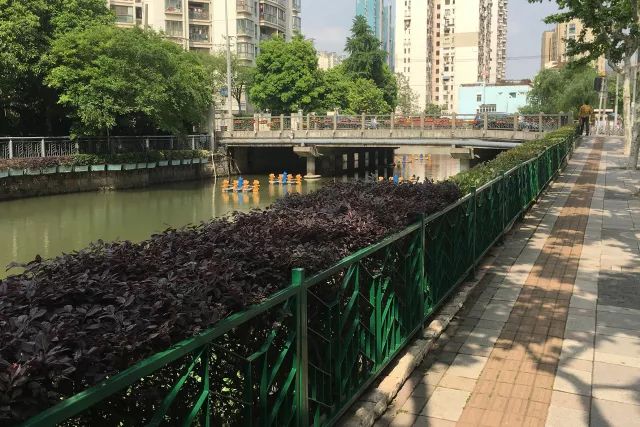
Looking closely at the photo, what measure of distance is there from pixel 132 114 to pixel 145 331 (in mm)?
31314

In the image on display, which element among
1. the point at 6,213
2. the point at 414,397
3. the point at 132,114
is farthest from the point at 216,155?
the point at 414,397

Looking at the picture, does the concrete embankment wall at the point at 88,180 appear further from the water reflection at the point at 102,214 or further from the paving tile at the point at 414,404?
the paving tile at the point at 414,404

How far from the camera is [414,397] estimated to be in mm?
3939

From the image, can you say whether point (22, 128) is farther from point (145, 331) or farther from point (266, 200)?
point (145, 331)

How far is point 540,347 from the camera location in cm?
480

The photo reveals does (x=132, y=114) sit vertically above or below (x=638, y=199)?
above

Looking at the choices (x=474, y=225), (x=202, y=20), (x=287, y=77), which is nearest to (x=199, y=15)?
(x=202, y=20)

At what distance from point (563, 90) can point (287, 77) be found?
24.3 m

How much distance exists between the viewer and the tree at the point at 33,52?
25.8 meters

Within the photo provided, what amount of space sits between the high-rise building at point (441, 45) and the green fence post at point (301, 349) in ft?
341

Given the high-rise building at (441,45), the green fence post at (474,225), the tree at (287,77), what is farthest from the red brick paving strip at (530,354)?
the high-rise building at (441,45)

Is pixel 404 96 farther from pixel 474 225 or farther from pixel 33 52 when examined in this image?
pixel 474 225

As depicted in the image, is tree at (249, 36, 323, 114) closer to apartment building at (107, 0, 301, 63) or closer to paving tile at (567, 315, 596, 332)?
apartment building at (107, 0, 301, 63)

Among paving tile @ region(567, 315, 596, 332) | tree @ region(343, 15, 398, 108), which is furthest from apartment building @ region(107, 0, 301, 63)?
paving tile @ region(567, 315, 596, 332)
